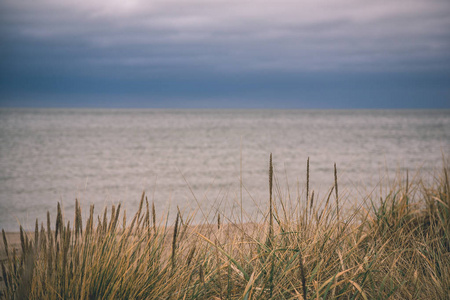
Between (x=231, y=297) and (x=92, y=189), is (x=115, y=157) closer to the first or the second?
(x=92, y=189)

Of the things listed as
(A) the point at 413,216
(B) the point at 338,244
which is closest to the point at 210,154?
(A) the point at 413,216

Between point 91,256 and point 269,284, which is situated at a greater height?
point 91,256

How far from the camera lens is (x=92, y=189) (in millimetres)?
10953

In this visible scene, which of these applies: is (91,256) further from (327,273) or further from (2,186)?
(2,186)

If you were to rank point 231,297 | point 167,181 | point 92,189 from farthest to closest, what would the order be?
point 167,181 → point 92,189 → point 231,297

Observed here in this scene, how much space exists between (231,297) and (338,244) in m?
0.85

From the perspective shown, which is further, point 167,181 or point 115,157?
point 115,157

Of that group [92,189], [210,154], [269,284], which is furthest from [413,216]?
[210,154]

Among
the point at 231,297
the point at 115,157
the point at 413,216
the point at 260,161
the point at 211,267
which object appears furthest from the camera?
the point at 115,157

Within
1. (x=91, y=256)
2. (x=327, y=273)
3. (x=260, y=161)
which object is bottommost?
(x=260, y=161)

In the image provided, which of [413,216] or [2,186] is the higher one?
[413,216]

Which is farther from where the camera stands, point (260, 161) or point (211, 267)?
point (260, 161)

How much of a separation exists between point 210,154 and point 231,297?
18.1 metres

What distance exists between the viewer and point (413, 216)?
13.6 feet
